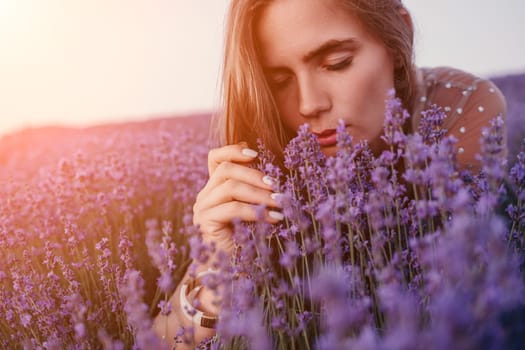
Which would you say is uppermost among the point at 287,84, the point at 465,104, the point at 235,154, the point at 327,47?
the point at 327,47

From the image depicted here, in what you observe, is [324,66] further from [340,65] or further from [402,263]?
[402,263]

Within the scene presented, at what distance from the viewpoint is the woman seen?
6.08 ft

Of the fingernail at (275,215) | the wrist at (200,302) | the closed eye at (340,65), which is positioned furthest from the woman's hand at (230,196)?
the closed eye at (340,65)

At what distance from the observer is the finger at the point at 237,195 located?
1.66m

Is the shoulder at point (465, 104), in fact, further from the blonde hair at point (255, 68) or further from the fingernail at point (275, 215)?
the fingernail at point (275, 215)

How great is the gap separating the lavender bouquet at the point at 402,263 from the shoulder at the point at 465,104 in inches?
43.0

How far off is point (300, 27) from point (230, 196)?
0.86 meters

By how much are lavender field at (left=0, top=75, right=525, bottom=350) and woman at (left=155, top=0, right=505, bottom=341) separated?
177 millimetres

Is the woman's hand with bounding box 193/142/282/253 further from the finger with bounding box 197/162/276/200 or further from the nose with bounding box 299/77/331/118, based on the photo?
the nose with bounding box 299/77/331/118

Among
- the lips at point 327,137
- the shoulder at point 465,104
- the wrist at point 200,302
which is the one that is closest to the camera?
the wrist at point 200,302

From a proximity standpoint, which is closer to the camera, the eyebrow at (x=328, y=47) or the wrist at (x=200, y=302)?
the wrist at (x=200, y=302)

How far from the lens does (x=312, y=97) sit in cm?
199

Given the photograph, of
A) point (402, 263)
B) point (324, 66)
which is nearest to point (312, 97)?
point (324, 66)

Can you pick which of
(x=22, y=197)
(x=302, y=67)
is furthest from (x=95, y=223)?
(x=302, y=67)
